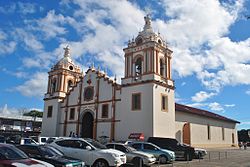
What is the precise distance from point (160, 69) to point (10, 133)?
122 feet

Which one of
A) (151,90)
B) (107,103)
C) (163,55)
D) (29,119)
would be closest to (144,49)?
(163,55)

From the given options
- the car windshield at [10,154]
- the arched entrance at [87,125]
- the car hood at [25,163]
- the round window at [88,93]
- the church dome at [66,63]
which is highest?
the church dome at [66,63]

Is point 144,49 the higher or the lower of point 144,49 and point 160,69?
the higher

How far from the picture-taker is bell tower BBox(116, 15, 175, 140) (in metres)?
29.8

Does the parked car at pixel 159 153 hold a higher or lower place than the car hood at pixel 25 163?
lower

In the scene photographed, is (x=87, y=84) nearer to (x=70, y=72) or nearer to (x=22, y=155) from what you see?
(x=70, y=72)

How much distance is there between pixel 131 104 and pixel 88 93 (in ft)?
27.1

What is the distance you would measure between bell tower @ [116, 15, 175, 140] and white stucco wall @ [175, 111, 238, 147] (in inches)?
161

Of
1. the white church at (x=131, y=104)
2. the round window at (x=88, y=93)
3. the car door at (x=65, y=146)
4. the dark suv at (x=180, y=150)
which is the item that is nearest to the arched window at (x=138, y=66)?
the white church at (x=131, y=104)

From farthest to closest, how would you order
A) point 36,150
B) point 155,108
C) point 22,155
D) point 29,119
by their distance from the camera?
point 29,119 < point 155,108 < point 36,150 < point 22,155

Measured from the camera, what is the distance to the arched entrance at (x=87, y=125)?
119 ft

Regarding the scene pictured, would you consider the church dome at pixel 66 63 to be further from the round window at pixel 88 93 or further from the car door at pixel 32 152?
the car door at pixel 32 152

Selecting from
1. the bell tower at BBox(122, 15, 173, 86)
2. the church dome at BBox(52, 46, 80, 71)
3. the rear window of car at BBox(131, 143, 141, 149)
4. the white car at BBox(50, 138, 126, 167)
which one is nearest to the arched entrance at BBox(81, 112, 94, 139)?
the bell tower at BBox(122, 15, 173, 86)

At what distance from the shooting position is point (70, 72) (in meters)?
43.7
